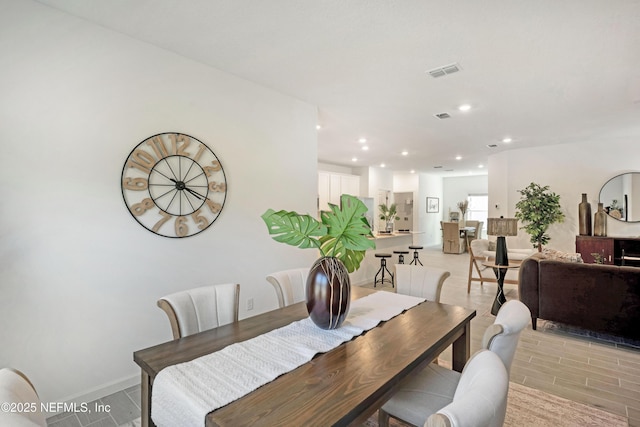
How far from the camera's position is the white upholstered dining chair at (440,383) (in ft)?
4.40

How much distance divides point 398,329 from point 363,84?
2589mm

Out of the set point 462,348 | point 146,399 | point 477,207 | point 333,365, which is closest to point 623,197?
point 462,348

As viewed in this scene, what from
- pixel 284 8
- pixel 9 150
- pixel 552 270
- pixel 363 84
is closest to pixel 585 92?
pixel 552 270

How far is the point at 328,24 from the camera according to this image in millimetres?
2256

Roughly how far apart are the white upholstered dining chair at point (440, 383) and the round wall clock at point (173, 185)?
2.12 metres

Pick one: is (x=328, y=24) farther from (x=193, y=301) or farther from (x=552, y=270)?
(x=552, y=270)

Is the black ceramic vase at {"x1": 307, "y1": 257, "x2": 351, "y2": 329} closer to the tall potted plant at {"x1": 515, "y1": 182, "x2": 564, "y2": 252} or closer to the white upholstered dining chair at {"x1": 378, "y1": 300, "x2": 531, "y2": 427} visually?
the white upholstered dining chair at {"x1": 378, "y1": 300, "x2": 531, "y2": 427}

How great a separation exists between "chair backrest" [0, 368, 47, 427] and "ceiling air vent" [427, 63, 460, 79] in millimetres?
3389

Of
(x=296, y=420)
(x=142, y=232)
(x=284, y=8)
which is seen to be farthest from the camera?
(x=142, y=232)

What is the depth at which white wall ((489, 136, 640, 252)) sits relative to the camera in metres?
5.64

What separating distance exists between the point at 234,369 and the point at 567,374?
2895 mm

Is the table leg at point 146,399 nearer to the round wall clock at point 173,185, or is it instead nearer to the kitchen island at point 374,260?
the round wall clock at point 173,185

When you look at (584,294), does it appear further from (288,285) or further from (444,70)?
(288,285)

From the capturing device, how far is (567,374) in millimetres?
2623
